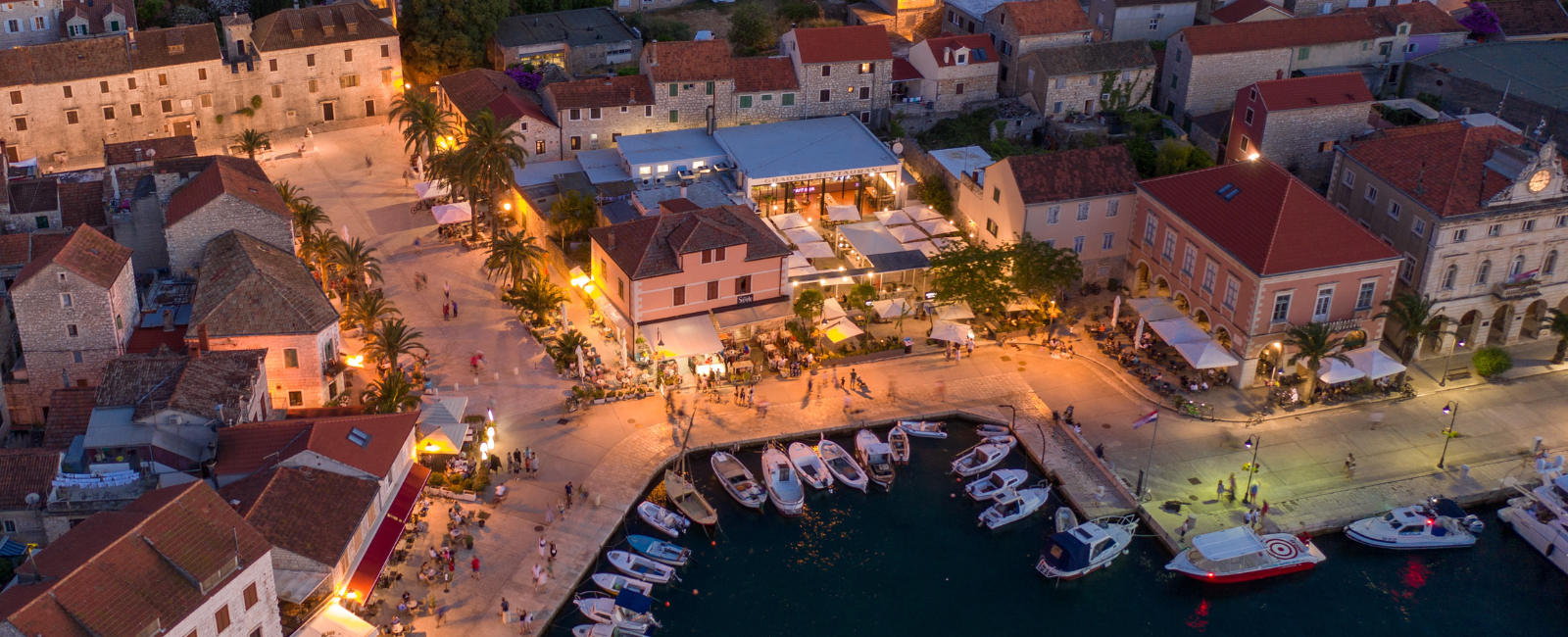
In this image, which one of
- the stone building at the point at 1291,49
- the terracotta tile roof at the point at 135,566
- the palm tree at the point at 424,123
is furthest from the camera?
the stone building at the point at 1291,49

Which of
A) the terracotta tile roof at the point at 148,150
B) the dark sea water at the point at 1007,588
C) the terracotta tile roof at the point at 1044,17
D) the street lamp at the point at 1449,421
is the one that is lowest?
the dark sea water at the point at 1007,588

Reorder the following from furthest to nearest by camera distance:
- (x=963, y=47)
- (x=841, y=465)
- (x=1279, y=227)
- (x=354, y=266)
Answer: (x=963, y=47) → (x=354, y=266) → (x=1279, y=227) → (x=841, y=465)

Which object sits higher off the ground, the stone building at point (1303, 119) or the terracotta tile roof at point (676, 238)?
the stone building at point (1303, 119)

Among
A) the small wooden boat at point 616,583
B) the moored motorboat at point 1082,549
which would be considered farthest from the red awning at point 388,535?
the moored motorboat at point 1082,549

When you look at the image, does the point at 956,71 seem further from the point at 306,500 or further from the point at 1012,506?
the point at 306,500

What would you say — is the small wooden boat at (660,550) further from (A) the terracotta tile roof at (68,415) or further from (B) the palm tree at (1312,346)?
(B) the palm tree at (1312,346)

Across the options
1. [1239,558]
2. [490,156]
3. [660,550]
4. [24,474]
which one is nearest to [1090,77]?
[490,156]
